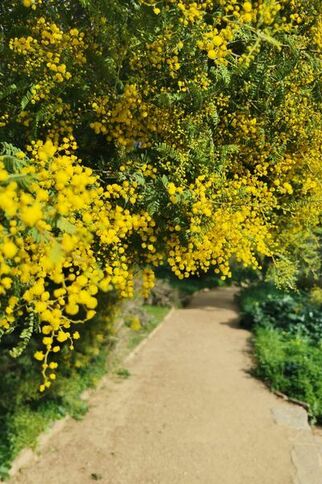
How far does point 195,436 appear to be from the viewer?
809 cm

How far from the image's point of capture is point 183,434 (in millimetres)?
8180

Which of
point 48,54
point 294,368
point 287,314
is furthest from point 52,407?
point 287,314

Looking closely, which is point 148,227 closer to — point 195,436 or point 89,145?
point 89,145

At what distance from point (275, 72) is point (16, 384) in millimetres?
5999

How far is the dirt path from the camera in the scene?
702 cm

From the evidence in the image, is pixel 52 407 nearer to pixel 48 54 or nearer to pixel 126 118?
pixel 126 118

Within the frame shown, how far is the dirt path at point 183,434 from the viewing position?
23.0 feet

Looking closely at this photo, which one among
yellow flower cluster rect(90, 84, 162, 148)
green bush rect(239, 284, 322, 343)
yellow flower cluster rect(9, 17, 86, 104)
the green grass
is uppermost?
yellow flower cluster rect(9, 17, 86, 104)

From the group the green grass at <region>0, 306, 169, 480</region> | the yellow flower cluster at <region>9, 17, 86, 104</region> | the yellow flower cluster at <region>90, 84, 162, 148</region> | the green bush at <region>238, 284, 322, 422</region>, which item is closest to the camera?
the yellow flower cluster at <region>9, 17, 86, 104</region>

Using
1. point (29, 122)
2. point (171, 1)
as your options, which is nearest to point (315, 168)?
point (171, 1)

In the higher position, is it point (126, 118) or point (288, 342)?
point (126, 118)

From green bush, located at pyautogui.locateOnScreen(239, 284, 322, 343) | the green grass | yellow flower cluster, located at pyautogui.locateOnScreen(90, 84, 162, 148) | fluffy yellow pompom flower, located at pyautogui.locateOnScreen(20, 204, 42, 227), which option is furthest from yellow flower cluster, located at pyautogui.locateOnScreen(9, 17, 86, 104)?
green bush, located at pyautogui.locateOnScreen(239, 284, 322, 343)

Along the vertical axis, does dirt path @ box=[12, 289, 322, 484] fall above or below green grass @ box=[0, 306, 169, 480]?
below

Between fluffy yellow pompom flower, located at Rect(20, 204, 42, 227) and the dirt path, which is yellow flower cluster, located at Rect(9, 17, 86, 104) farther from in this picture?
the dirt path
